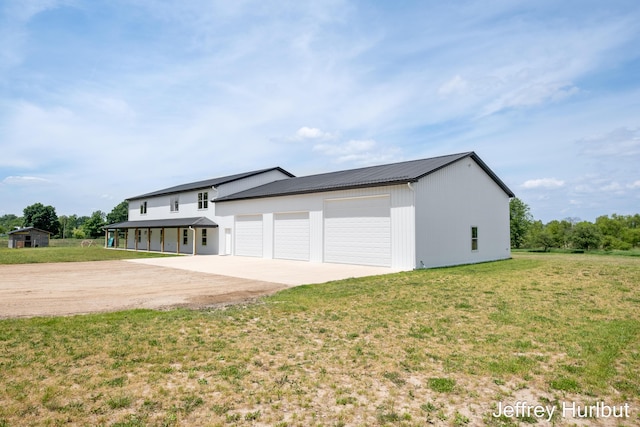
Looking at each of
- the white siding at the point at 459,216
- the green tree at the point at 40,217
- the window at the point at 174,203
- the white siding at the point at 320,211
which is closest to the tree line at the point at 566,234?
the white siding at the point at 459,216

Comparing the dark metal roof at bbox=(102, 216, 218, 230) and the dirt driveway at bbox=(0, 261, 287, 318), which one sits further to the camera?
the dark metal roof at bbox=(102, 216, 218, 230)

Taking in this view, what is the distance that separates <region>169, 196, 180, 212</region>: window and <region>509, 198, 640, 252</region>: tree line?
3382cm

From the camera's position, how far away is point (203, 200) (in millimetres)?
30484

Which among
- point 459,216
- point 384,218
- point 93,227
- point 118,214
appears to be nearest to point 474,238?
point 459,216

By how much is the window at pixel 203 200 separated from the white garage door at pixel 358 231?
46.9 feet

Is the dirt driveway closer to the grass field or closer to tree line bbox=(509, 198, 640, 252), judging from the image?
the grass field

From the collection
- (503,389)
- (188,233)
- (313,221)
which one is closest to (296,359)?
(503,389)

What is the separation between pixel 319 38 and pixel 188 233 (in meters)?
23.1

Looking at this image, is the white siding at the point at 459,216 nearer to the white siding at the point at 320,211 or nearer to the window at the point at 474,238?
the window at the point at 474,238

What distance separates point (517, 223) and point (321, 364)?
4231 cm

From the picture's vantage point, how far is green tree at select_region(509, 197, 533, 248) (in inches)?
1588

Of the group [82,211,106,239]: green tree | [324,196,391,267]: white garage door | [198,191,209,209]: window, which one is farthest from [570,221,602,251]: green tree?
[82,211,106,239]: green tree

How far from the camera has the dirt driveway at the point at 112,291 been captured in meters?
8.25

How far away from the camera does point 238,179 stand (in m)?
29.7
